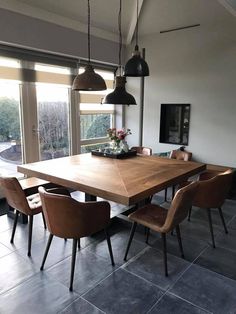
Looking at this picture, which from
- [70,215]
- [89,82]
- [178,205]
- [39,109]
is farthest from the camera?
[39,109]

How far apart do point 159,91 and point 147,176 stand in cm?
315

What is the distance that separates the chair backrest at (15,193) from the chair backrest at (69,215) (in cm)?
43

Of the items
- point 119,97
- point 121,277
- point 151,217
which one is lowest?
point 121,277

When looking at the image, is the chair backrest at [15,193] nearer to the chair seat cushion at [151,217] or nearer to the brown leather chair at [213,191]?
the chair seat cushion at [151,217]

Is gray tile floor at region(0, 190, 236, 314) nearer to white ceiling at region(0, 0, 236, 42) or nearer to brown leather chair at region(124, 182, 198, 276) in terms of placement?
brown leather chair at region(124, 182, 198, 276)

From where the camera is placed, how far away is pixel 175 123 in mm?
5266

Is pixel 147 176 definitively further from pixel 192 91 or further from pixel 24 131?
pixel 192 91

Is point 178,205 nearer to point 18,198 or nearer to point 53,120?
point 18,198

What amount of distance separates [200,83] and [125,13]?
6.23 ft

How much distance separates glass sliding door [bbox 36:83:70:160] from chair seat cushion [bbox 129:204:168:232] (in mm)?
2640

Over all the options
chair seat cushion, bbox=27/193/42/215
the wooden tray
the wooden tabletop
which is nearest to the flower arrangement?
the wooden tray

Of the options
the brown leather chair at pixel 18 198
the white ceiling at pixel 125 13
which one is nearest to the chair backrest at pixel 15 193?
the brown leather chair at pixel 18 198

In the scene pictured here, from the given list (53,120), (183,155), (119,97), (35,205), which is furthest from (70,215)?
(53,120)

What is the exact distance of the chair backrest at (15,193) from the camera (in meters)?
2.43
